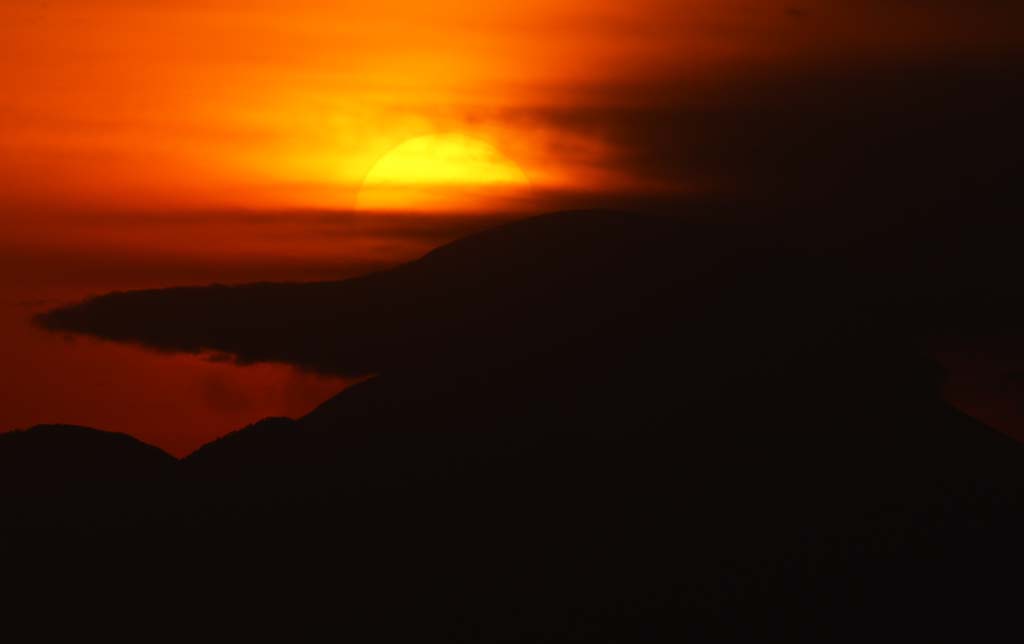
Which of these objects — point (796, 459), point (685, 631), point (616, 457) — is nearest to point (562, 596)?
point (685, 631)

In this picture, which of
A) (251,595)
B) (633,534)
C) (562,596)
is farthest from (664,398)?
(251,595)

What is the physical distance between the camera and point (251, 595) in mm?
194000

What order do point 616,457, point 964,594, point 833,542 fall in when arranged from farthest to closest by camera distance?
1. point 616,457
2. point 833,542
3. point 964,594

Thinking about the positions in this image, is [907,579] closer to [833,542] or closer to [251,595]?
[833,542]

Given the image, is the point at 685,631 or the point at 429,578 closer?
the point at 685,631

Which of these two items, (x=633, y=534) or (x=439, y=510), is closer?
(x=633, y=534)

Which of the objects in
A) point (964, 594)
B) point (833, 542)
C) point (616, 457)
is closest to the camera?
point (964, 594)

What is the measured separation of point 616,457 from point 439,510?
70.7 ft

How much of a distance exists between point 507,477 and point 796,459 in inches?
1333

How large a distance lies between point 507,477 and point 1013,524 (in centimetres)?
5760

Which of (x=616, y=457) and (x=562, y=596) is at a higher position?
(x=616, y=457)

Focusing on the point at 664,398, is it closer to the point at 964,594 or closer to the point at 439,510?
the point at 439,510

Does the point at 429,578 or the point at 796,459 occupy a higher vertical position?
the point at 796,459

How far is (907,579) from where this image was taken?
16675 centimetres
